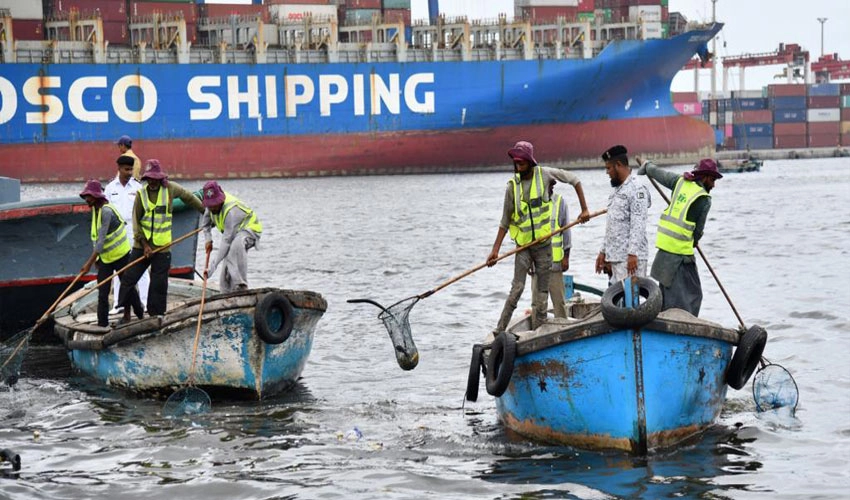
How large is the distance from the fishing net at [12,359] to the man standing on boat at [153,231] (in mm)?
1160

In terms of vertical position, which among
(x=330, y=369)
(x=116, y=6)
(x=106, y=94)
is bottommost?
(x=330, y=369)

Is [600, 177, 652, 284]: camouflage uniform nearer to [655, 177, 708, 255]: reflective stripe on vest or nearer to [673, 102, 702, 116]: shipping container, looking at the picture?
[655, 177, 708, 255]: reflective stripe on vest

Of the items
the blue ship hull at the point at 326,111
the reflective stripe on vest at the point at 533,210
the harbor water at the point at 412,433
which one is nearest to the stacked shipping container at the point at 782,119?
the blue ship hull at the point at 326,111

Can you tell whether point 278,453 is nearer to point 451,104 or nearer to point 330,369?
point 330,369

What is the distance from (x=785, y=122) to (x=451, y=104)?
194ft

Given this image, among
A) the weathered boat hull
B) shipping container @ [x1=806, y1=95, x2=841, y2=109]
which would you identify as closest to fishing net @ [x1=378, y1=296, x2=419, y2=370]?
the weathered boat hull

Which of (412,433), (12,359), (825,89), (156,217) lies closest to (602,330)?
(412,433)

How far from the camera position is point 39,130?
182 feet

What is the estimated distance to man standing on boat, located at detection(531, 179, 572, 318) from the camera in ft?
32.6

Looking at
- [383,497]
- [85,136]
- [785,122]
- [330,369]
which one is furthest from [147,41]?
[785,122]

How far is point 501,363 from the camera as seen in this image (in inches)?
349

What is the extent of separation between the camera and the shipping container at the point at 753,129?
359 ft

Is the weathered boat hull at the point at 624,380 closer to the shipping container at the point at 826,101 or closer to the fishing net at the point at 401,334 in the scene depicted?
the fishing net at the point at 401,334

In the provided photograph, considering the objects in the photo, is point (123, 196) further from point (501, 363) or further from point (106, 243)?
point (501, 363)
